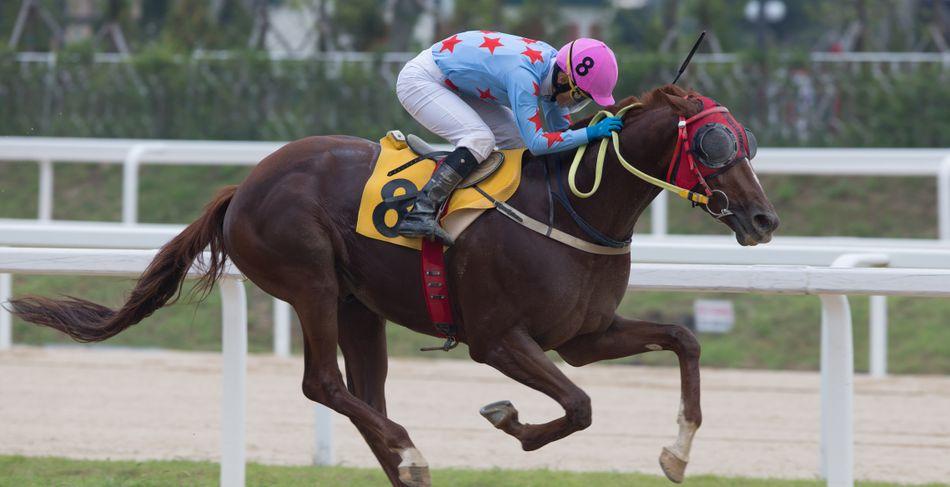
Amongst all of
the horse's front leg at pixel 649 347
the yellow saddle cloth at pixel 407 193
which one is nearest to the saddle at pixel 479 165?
the yellow saddle cloth at pixel 407 193

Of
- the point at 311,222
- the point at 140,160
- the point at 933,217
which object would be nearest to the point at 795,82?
the point at 933,217

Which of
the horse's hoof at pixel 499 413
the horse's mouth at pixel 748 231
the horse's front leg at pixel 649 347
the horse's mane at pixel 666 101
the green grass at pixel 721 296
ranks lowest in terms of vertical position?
the green grass at pixel 721 296

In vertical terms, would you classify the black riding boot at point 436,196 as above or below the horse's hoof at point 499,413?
above

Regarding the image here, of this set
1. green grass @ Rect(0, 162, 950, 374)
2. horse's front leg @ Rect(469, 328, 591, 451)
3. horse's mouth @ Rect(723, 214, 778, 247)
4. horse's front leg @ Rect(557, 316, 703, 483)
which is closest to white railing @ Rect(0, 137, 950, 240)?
green grass @ Rect(0, 162, 950, 374)

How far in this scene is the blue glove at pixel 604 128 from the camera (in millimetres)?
4145

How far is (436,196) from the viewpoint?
13.8 ft

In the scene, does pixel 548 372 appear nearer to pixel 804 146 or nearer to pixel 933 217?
pixel 933 217

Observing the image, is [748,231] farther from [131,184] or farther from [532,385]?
[131,184]

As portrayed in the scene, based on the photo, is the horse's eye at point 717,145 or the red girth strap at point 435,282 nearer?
the horse's eye at point 717,145

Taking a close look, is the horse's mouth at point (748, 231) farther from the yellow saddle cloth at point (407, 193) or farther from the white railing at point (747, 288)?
the yellow saddle cloth at point (407, 193)

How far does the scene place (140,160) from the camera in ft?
30.5

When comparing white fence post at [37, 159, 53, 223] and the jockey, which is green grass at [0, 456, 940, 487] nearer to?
the jockey

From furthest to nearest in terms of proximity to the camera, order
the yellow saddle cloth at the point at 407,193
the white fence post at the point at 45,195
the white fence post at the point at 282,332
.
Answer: the white fence post at the point at 45,195 → the white fence post at the point at 282,332 → the yellow saddle cloth at the point at 407,193

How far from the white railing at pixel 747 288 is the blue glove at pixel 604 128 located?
0.71 m
